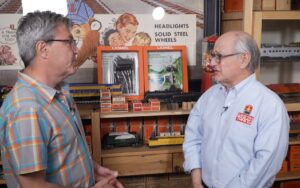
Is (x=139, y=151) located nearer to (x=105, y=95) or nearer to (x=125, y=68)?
(x=105, y=95)

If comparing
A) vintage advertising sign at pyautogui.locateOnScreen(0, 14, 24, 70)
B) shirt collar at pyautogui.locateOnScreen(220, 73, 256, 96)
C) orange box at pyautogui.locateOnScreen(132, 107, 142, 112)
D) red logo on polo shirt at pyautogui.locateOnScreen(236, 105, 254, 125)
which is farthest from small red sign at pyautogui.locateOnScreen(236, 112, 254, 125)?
vintage advertising sign at pyautogui.locateOnScreen(0, 14, 24, 70)

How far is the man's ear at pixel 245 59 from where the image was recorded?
1.51 metres

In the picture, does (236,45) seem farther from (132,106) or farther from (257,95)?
(132,106)

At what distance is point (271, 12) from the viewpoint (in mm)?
2086

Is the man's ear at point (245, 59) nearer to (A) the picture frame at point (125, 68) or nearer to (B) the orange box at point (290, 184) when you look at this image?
(A) the picture frame at point (125, 68)

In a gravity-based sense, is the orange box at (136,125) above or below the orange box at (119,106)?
below

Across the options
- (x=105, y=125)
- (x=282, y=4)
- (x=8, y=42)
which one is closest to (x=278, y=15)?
(x=282, y=4)

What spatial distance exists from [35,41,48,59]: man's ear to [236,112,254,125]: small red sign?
2.85ft

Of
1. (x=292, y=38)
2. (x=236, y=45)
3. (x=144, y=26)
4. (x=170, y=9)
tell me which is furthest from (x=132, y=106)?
(x=292, y=38)

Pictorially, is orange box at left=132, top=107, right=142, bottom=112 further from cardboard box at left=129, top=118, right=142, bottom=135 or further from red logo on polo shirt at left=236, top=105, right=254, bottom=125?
red logo on polo shirt at left=236, top=105, right=254, bottom=125

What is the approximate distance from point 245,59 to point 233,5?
0.85 m

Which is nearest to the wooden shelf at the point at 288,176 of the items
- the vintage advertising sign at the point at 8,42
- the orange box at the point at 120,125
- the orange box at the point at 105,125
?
the orange box at the point at 120,125

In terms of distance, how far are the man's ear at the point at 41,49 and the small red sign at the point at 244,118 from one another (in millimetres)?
869

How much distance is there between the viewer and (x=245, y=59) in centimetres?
152
